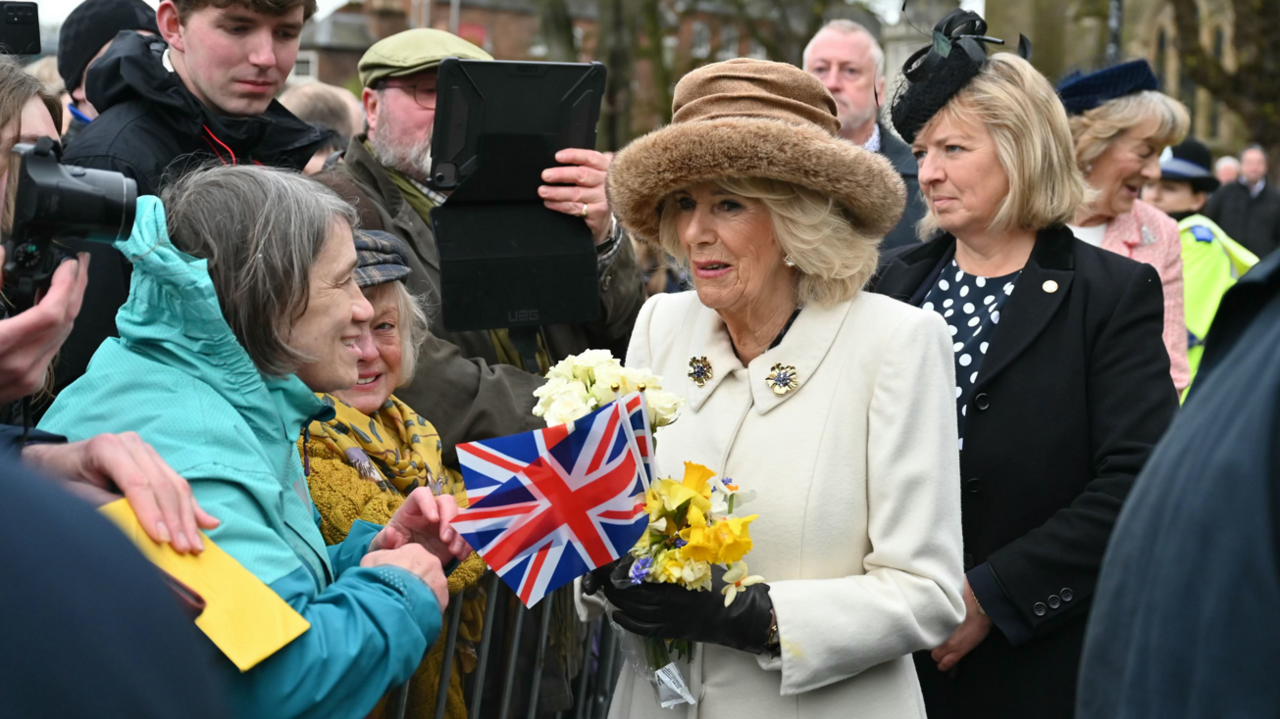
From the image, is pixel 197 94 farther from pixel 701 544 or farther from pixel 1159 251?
pixel 1159 251

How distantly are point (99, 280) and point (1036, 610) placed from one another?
7.98 feet

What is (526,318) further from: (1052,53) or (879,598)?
(1052,53)

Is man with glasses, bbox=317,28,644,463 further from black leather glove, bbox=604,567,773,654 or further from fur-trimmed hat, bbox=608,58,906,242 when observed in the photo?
black leather glove, bbox=604,567,773,654

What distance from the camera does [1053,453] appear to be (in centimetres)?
319

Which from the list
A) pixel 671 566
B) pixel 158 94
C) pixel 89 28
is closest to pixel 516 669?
pixel 671 566

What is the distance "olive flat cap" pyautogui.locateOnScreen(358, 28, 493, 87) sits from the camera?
439cm

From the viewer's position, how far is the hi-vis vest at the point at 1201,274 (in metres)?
6.50

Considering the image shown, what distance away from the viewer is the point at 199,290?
215 cm

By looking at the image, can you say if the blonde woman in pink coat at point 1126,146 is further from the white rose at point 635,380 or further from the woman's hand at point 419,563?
the woman's hand at point 419,563

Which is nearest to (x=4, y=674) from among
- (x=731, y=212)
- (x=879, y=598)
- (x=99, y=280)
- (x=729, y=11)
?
(x=879, y=598)

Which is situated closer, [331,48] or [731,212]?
[731,212]

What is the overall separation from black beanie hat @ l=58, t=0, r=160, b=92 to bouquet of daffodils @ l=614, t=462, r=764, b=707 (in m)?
3.32

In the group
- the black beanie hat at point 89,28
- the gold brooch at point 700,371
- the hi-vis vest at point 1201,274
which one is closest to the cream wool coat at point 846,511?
the gold brooch at point 700,371

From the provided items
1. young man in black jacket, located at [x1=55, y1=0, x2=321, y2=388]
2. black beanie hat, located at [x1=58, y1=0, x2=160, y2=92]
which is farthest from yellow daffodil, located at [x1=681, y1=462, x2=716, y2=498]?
black beanie hat, located at [x1=58, y1=0, x2=160, y2=92]
